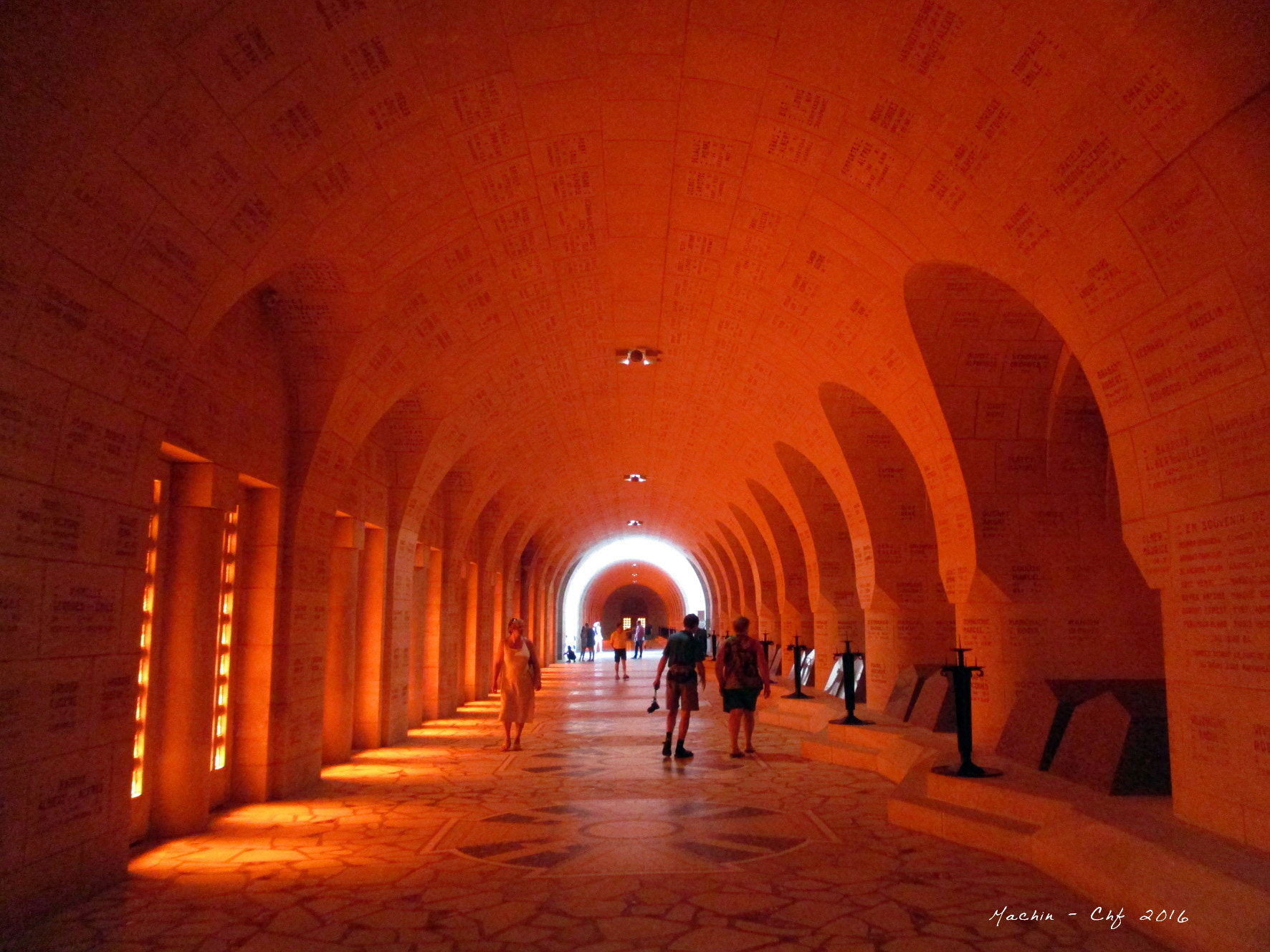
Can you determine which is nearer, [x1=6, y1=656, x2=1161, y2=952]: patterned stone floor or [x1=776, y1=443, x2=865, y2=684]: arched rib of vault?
[x1=6, y1=656, x2=1161, y2=952]: patterned stone floor

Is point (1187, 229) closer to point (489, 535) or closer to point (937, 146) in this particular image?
point (937, 146)

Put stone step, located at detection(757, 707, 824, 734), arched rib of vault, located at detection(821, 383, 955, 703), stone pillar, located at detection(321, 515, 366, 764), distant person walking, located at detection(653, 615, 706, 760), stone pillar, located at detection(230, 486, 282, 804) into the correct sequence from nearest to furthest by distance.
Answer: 1. stone pillar, located at detection(230, 486, 282, 804)
2. distant person walking, located at detection(653, 615, 706, 760)
3. stone pillar, located at detection(321, 515, 366, 764)
4. arched rib of vault, located at detection(821, 383, 955, 703)
5. stone step, located at detection(757, 707, 824, 734)

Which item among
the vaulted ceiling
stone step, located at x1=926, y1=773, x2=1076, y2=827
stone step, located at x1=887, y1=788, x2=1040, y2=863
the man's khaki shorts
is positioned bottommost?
stone step, located at x1=887, y1=788, x2=1040, y2=863

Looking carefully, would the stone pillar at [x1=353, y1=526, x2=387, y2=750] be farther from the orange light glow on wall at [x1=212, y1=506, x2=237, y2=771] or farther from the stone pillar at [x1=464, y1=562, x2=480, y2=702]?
the stone pillar at [x1=464, y1=562, x2=480, y2=702]

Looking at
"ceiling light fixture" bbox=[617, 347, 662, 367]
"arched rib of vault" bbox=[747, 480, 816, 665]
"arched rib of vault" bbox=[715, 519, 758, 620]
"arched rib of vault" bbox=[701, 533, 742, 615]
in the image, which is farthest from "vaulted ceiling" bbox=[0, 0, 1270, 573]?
"arched rib of vault" bbox=[701, 533, 742, 615]

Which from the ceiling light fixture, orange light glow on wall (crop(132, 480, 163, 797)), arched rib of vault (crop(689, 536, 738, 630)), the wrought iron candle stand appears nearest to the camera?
orange light glow on wall (crop(132, 480, 163, 797))

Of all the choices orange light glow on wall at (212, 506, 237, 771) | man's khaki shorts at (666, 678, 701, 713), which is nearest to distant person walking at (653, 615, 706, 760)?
man's khaki shorts at (666, 678, 701, 713)

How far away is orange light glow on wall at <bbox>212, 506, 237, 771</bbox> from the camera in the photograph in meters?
8.09

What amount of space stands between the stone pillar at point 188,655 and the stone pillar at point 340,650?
329 centimetres

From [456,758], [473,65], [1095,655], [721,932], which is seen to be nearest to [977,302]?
[1095,655]

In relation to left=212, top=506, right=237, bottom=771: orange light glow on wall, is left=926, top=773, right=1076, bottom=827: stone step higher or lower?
lower

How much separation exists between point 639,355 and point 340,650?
5.38 metres

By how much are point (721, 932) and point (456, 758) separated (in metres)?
6.80

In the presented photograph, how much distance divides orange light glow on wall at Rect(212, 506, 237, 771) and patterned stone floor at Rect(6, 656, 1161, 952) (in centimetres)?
75
